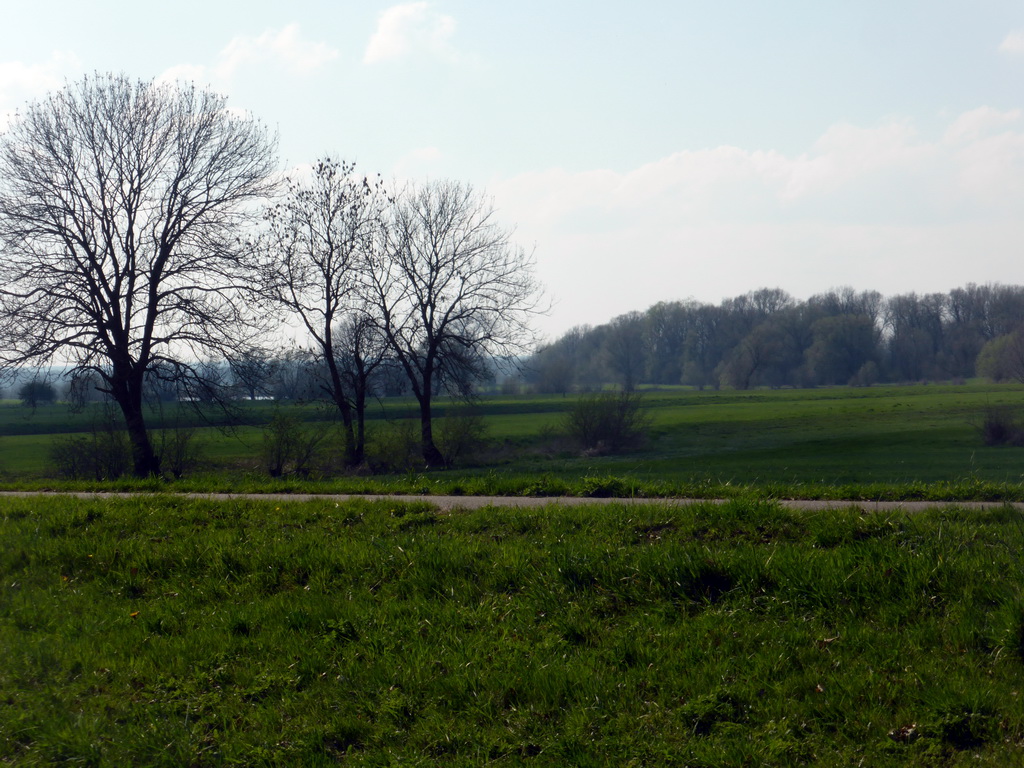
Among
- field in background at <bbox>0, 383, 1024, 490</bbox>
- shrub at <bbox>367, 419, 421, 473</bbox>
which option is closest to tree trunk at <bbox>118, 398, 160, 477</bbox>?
field in background at <bbox>0, 383, 1024, 490</bbox>

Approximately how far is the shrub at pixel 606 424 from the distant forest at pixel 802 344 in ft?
13.3

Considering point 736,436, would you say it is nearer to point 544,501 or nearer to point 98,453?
point 98,453

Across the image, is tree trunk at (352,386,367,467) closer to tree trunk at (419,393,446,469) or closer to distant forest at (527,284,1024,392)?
tree trunk at (419,393,446,469)

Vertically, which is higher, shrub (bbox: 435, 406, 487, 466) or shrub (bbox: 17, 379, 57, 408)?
shrub (bbox: 17, 379, 57, 408)

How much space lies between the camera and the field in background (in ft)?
95.1

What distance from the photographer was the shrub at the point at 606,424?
40.7 meters

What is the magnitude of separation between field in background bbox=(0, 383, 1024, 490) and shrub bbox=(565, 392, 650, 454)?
0.96m

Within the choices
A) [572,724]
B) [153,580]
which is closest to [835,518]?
[572,724]

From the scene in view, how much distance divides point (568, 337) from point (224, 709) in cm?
5960

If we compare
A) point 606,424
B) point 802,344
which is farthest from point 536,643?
point 802,344

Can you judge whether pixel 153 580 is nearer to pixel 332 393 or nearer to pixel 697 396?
pixel 332 393

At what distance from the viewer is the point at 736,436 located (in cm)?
4606

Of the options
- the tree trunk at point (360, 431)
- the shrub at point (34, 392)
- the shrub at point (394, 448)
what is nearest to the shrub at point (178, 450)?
the shrub at point (34, 392)

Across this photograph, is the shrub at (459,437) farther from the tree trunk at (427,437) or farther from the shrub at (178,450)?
the shrub at (178,450)
